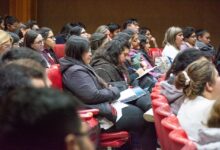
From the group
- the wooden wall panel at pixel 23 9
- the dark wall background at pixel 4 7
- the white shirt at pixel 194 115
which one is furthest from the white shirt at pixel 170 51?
the dark wall background at pixel 4 7

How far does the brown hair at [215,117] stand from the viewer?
2064 millimetres

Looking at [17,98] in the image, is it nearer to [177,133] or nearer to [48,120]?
[48,120]

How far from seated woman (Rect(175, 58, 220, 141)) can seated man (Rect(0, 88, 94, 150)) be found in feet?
5.89

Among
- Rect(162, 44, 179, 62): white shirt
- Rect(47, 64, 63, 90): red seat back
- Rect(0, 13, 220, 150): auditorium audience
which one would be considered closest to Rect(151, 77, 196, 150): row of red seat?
Rect(0, 13, 220, 150): auditorium audience

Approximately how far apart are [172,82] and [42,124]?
9.07 feet

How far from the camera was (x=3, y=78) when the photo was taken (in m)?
1.81

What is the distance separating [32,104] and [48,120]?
0.20 ft

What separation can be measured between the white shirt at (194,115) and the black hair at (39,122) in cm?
176

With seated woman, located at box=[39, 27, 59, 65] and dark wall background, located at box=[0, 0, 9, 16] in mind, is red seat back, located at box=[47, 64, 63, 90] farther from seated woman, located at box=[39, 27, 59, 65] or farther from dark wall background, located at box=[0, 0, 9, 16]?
dark wall background, located at box=[0, 0, 9, 16]

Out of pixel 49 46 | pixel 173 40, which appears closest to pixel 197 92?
pixel 49 46

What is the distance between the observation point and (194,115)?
2.73 m

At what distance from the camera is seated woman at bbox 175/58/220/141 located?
2.72 meters

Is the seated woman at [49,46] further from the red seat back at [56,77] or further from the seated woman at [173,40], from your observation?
the red seat back at [56,77]

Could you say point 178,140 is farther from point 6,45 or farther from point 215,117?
point 6,45
